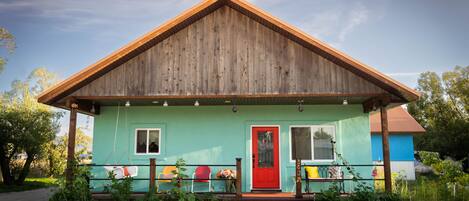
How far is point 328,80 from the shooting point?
991 cm

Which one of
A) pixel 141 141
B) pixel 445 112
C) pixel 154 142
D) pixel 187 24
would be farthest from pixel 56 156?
pixel 445 112

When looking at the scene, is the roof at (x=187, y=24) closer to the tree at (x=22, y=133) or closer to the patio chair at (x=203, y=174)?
the patio chair at (x=203, y=174)

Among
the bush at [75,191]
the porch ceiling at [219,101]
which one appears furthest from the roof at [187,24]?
the bush at [75,191]

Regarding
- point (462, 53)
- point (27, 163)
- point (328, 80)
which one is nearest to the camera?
point (328, 80)

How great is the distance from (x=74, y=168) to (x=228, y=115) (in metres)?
4.81

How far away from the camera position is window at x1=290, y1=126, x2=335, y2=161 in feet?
40.1

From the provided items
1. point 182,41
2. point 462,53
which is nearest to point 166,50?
point 182,41

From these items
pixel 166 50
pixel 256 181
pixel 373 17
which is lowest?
pixel 256 181

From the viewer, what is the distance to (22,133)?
709 inches

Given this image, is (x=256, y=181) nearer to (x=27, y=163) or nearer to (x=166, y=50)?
(x=166, y=50)

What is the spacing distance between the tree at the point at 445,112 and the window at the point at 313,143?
17760 mm

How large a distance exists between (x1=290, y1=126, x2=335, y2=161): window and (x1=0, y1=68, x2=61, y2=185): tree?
12464 mm

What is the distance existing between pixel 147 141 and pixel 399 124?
50.5 ft

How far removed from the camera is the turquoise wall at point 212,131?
1215 cm
